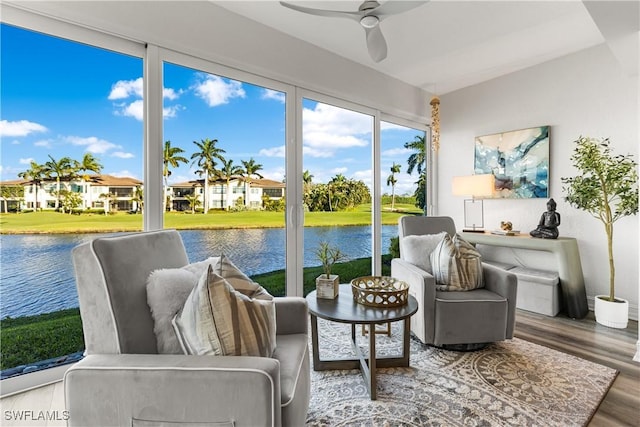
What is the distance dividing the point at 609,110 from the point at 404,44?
2098mm

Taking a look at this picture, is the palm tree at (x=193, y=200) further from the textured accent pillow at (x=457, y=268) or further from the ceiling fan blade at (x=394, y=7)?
the textured accent pillow at (x=457, y=268)

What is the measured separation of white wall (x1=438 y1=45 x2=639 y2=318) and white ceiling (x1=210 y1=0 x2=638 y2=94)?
208 millimetres

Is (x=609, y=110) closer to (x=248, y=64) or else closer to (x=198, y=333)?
(x=248, y=64)

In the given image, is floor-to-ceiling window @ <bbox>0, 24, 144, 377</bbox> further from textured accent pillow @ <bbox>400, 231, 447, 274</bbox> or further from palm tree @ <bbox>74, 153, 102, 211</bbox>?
textured accent pillow @ <bbox>400, 231, 447, 274</bbox>

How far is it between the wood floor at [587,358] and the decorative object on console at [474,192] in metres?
1.29

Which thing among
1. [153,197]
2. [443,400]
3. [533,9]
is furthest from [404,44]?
[443,400]

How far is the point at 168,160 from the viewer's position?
2.50 m

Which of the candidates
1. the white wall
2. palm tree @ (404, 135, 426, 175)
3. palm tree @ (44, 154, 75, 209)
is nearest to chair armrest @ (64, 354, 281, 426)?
palm tree @ (44, 154, 75, 209)

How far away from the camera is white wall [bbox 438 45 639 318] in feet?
10.3

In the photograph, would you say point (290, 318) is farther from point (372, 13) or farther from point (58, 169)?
point (372, 13)

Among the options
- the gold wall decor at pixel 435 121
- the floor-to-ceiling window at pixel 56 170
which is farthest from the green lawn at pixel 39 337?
the gold wall decor at pixel 435 121

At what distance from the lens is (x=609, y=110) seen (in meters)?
3.22

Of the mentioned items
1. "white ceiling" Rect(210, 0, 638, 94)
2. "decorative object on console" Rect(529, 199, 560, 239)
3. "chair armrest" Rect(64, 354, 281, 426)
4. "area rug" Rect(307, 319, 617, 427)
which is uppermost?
"white ceiling" Rect(210, 0, 638, 94)

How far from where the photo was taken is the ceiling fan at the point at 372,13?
1.95 metres
